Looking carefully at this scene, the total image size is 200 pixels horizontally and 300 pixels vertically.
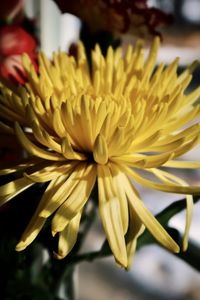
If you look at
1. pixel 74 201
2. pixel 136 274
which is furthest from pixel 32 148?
pixel 136 274

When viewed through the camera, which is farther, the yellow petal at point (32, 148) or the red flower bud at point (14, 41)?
the red flower bud at point (14, 41)

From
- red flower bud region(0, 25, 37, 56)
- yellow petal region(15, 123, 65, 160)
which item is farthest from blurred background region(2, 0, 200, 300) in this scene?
yellow petal region(15, 123, 65, 160)

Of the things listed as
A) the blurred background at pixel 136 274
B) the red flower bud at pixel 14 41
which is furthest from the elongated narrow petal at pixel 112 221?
the blurred background at pixel 136 274

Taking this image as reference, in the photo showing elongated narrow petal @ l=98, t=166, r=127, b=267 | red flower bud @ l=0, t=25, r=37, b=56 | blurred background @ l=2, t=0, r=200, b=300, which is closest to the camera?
elongated narrow petal @ l=98, t=166, r=127, b=267

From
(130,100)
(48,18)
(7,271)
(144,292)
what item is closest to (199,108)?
(130,100)

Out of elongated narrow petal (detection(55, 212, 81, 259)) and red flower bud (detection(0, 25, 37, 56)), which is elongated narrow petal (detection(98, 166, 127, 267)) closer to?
elongated narrow petal (detection(55, 212, 81, 259))

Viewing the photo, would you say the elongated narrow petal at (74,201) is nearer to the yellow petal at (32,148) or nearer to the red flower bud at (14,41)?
the yellow petal at (32,148)

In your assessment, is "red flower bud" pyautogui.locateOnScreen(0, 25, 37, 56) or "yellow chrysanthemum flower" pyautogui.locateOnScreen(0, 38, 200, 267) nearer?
"yellow chrysanthemum flower" pyautogui.locateOnScreen(0, 38, 200, 267)

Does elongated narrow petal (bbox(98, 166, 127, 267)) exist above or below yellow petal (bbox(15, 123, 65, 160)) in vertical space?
below

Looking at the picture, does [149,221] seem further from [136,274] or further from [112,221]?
[136,274]
